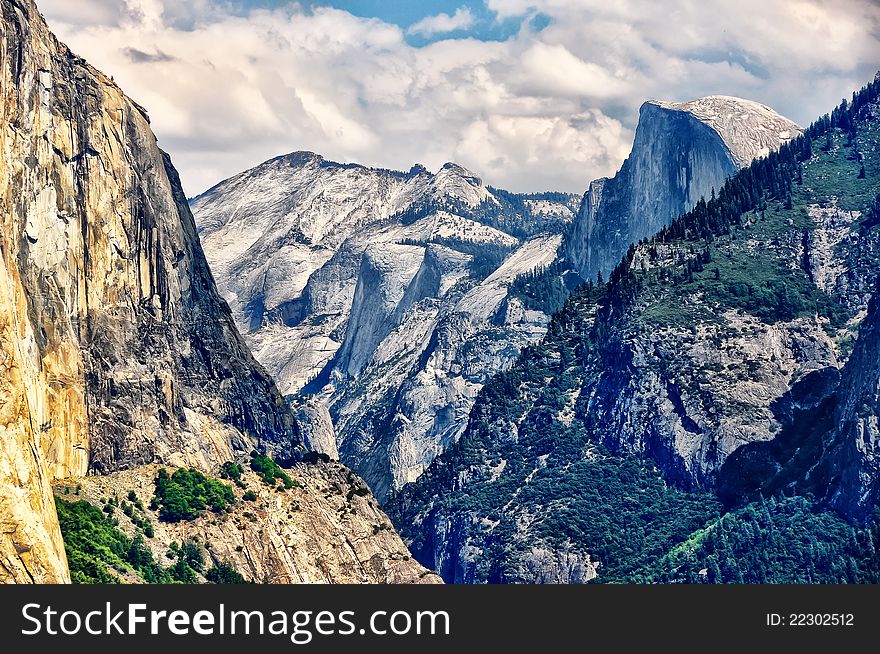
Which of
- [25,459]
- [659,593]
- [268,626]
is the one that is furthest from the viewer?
[25,459]

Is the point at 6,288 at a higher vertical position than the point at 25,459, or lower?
higher

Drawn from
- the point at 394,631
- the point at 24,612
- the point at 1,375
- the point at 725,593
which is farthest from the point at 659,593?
the point at 1,375

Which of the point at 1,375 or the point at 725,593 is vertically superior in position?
the point at 1,375

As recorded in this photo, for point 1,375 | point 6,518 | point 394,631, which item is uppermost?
point 1,375

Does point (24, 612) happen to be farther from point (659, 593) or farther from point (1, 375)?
point (659, 593)

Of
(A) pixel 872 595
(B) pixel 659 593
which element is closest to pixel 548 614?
(B) pixel 659 593

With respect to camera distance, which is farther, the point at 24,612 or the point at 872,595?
the point at 872,595

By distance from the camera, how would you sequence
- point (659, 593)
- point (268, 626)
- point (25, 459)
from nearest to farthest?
1. point (268, 626)
2. point (659, 593)
3. point (25, 459)

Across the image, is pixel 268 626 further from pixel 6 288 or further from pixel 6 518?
pixel 6 288

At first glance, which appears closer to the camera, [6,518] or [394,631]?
[394,631]
